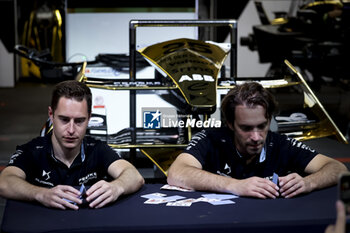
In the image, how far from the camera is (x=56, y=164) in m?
2.63

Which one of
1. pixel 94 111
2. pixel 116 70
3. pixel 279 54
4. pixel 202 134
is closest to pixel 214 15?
pixel 279 54

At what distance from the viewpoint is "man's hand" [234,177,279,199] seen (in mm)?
2220

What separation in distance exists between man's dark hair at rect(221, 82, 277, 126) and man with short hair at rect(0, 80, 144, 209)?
0.51m

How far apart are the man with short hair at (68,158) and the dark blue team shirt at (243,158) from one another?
0.40 meters

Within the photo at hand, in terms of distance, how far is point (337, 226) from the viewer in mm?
1318

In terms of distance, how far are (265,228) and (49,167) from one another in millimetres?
1175

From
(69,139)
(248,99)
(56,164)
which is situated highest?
(248,99)

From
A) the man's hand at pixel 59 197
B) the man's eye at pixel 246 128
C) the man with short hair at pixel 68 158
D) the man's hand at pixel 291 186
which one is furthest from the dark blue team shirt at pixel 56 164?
the man's hand at pixel 291 186

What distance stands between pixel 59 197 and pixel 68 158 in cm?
59

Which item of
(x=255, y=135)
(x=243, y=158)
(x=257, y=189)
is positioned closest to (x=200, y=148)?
(x=243, y=158)

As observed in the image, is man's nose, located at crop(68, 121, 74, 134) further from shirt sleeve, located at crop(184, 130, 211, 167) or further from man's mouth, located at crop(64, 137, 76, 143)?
shirt sleeve, located at crop(184, 130, 211, 167)

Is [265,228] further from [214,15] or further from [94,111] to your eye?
[214,15]

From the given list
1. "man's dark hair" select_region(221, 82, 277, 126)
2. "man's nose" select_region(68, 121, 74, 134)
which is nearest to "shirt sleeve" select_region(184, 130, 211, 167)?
"man's dark hair" select_region(221, 82, 277, 126)

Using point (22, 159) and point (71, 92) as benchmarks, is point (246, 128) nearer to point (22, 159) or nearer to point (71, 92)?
point (71, 92)
